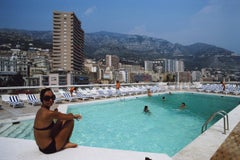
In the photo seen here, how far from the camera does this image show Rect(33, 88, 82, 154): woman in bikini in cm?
313

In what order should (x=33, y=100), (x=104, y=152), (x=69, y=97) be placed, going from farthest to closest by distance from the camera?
(x=69, y=97), (x=33, y=100), (x=104, y=152)

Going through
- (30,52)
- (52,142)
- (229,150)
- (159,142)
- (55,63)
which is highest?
(30,52)

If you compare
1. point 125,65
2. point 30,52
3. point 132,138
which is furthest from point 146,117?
point 125,65

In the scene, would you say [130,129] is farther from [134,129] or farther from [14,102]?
[14,102]

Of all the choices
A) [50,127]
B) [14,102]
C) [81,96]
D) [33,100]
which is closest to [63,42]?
[81,96]

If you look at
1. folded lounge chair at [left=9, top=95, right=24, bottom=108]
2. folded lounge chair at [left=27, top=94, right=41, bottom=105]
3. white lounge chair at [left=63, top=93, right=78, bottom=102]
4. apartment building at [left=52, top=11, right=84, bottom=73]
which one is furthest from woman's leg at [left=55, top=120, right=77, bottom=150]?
apartment building at [left=52, top=11, right=84, bottom=73]

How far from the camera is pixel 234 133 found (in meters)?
5.35

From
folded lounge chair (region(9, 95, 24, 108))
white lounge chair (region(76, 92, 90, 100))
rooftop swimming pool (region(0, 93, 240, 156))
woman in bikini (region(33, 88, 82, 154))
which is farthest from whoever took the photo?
white lounge chair (region(76, 92, 90, 100))

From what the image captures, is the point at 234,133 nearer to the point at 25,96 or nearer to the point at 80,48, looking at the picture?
the point at 25,96

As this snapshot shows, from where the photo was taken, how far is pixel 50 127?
3.20 metres

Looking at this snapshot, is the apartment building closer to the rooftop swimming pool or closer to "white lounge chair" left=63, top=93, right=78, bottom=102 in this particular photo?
"white lounge chair" left=63, top=93, right=78, bottom=102

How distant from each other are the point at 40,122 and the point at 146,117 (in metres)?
8.11

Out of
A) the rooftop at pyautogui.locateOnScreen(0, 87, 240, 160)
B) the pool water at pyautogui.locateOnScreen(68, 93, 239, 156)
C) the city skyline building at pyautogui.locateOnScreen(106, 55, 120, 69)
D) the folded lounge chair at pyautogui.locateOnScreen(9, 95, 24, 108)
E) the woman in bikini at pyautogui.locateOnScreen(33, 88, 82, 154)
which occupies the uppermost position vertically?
the city skyline building at pyautogui.locateOnScreen(106, 55, 120, 69)

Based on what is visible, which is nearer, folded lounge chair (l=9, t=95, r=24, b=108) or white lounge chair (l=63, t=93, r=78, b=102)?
folded lounge chair (l=9, t=95, r=24, b=108)
